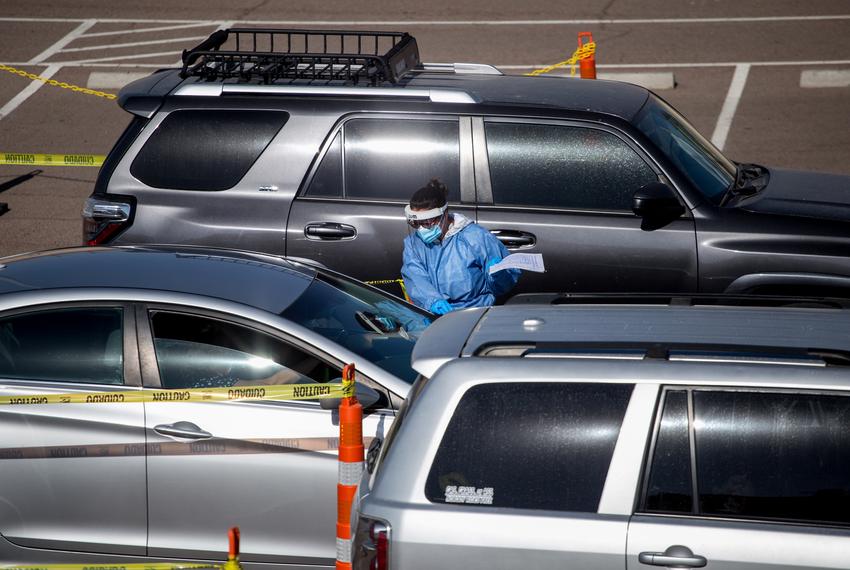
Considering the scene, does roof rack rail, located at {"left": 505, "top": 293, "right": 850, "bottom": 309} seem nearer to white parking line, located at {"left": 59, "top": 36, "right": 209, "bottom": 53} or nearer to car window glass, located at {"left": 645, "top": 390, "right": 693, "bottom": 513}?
car window glass, located at {"left": 645, "top": 390, "right": 693, "bottom": 513}

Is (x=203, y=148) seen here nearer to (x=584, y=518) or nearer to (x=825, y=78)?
(x=584, y=518)

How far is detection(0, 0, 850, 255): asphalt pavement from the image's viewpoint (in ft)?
42.7

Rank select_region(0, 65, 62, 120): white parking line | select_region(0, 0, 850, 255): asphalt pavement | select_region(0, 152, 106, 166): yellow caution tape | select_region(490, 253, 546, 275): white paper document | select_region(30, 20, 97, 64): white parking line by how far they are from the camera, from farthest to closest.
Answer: select_region(30, 20, 97, 64): white parking line
select_region(0, 65, 62, 120): white parking line
select_region(0, 0, 850, 255): asphalt pavement
select_region(0, 152, 106, 166): yellow caution tape
select_region(490, 253, 546, 275): white paper document

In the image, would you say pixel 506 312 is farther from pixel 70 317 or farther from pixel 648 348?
pixel 70 317

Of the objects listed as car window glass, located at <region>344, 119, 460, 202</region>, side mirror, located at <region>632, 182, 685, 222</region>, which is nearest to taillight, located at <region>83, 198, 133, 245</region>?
car window glass, located at <region>344, 119, 460, 202</region>

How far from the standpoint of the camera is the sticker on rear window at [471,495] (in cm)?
395

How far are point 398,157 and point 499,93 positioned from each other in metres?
0.82

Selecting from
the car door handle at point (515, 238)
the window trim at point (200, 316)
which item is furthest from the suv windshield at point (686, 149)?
the window trim at point (200, 316)

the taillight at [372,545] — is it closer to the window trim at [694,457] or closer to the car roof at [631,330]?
the car roof at [631,330]

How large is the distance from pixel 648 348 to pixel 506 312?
2.63ft

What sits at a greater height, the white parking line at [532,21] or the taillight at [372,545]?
the white parking line at [532,21]

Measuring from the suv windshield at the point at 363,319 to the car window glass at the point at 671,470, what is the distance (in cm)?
182

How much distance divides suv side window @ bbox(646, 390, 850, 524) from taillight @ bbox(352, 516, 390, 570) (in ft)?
3.00

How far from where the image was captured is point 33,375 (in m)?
5.43
